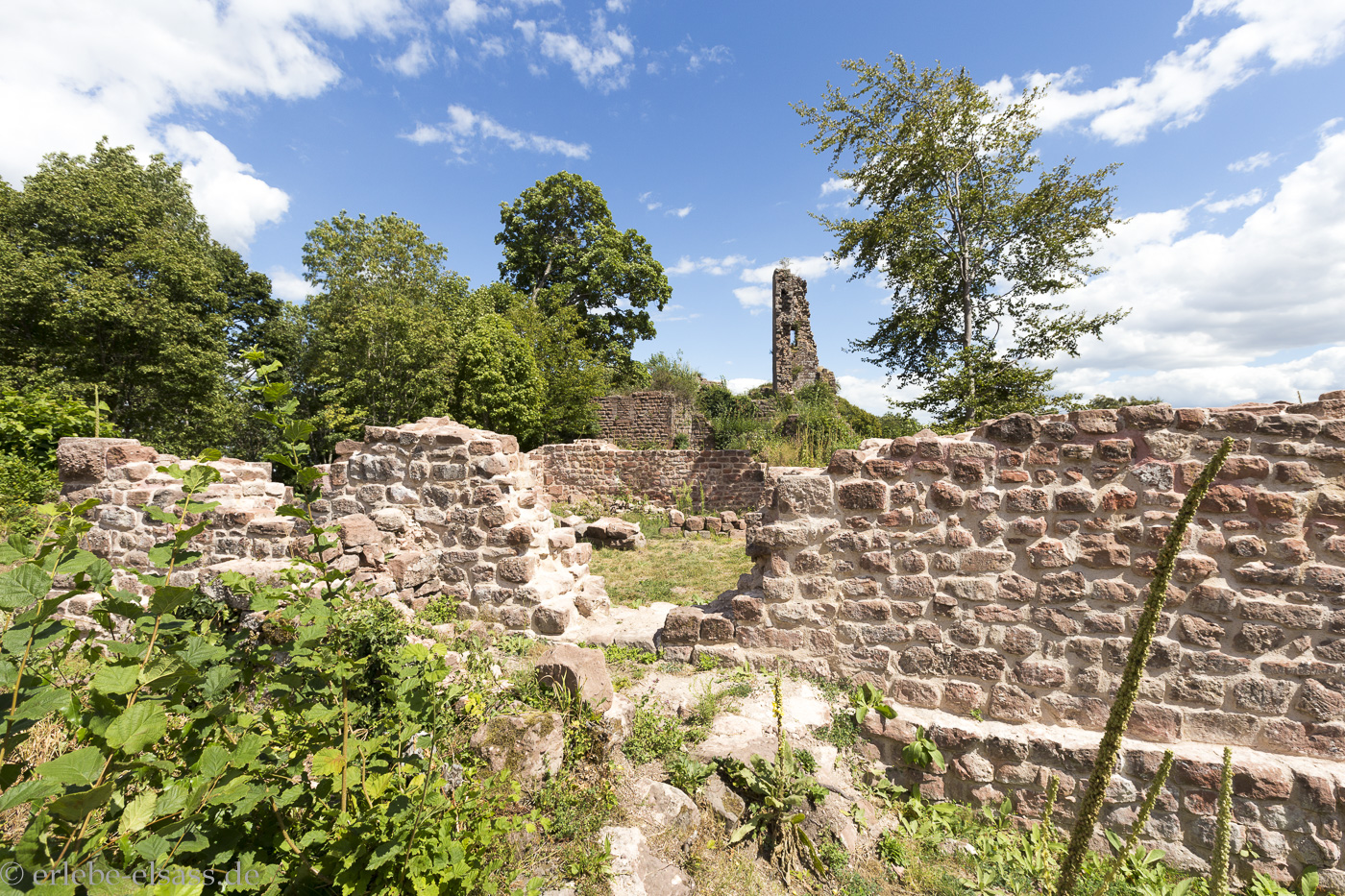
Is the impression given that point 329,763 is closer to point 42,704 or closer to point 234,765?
point 234,765

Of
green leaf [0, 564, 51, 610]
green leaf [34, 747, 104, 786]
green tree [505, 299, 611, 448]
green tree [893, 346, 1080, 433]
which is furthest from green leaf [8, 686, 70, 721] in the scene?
green tree [505, 299, 611, 448]

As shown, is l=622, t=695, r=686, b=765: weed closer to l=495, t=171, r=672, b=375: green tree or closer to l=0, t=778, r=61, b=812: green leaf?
l=0, t=778, r=61, b=812: green leaf

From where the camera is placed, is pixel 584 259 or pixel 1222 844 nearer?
pixel 1222 844

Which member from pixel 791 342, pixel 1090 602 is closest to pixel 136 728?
pixel 1090 602

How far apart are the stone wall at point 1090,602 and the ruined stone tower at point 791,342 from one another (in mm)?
20911

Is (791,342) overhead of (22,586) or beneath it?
overhead

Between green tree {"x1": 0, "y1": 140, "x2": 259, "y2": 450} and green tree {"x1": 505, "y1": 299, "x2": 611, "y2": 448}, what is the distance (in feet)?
29.5

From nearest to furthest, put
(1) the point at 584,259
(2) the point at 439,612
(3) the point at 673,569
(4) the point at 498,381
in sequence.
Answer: (2) the point at 439,612, (3) the point at 673,569, (4) the point at 498,381, (1) the point at 584,259

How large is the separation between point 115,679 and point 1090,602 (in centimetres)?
459

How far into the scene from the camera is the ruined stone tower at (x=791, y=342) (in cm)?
2425

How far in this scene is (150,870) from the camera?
121 cm

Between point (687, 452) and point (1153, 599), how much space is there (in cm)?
1365

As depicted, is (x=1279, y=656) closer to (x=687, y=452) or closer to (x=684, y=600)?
(x=684, y=600)

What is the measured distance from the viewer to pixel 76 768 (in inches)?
42.5
